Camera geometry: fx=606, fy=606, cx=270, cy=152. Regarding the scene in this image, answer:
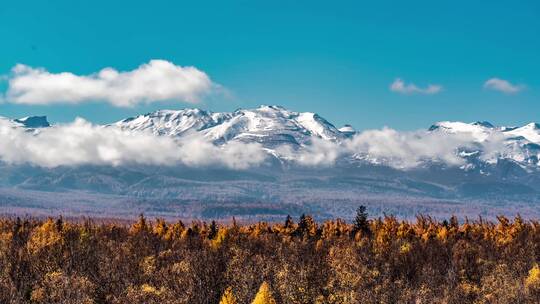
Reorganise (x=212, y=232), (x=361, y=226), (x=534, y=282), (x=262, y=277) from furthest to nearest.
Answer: (x=361, y=226), (x=212, y=232), (x=534, y=282), (x=262, y=277)

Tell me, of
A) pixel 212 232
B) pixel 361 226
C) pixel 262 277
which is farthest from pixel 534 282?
pixel 361 226

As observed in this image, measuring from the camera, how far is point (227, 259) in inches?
1284

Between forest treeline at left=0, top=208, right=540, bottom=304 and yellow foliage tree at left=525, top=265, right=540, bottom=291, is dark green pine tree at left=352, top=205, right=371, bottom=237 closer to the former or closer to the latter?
forest treeline at left=0, top=208, right=540, bottom=304

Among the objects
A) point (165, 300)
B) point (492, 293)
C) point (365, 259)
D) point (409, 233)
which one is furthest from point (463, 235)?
point (165, 300)

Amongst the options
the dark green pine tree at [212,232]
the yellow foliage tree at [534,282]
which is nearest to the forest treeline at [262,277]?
the yellow foliage tree at [534,282]

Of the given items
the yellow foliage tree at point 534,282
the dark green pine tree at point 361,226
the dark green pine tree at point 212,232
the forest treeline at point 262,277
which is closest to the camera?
the forest treeline at point 262,277

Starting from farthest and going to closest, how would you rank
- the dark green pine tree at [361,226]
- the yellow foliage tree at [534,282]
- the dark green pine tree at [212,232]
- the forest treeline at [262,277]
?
1. the dark green pine tree at [361,226]
2. the dark green pine tree at [212,232]
3. the yellow foliage tree at [534,282]
4. the forest treeline at [262,277]

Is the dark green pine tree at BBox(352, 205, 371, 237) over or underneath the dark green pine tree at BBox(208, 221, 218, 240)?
over

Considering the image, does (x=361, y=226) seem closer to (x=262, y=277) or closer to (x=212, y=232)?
(x=212, y=232)

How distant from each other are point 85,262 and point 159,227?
35412 millimetres

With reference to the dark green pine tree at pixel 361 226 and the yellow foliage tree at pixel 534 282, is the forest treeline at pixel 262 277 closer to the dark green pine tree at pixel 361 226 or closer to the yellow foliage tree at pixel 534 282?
the yellow foliage tree at pixel 534 282

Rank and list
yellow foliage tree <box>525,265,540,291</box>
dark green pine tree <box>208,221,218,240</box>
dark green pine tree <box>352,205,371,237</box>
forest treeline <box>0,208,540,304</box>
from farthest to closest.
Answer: dark green pine tree <box>352,205,371,237</box>, dark green pine tree <box>208,221,218,240</box>, yellow foliage tree <box>525,265,540,291</box>, forest treeline <box>0,208,540,304</box>

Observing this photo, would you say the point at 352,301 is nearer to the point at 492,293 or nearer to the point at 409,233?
the point at 492,293

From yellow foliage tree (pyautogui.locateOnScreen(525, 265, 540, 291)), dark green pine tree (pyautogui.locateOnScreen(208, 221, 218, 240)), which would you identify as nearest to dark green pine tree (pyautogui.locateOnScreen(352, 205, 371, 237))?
dark green pine tree (pyautogui.locateOnScreen(208, 221, 218, 240))
